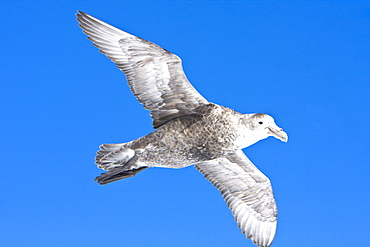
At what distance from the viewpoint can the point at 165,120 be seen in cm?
1026

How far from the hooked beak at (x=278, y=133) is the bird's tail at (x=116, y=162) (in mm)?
2391

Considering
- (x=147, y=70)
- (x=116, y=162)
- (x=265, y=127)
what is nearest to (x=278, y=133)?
(x=265, y=127)

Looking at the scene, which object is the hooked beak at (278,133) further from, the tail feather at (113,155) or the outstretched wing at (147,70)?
the tail feather at (113,155)

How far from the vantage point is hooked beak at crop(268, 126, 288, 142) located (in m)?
9.85

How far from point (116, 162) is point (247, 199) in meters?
3.03

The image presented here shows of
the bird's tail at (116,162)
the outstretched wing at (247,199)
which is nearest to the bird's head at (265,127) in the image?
the outstretched wing at (247,199)

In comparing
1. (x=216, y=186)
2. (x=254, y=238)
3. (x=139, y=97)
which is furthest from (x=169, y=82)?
(x=254, y=238)

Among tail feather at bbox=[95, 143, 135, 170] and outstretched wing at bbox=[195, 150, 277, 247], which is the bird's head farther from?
tail feather at bbox=[95, 143, 135, 170]

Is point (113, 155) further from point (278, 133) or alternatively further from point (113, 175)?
point (278, 133)

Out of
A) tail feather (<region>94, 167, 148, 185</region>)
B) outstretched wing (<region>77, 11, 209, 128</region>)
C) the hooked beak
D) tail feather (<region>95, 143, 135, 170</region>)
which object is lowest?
tail feather (<region>94, 167, 148, 185</region>)

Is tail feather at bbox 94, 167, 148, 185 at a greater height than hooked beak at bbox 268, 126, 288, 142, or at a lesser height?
lesser

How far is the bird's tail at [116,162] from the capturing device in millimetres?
10164

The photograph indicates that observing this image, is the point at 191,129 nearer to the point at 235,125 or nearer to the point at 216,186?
the point at 235,125

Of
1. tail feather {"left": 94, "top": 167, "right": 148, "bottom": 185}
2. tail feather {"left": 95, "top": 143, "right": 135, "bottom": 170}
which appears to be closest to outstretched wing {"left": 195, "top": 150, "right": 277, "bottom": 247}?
tail feather {"left": 94, "top": 167, "right": 148, "bottom": 185}
